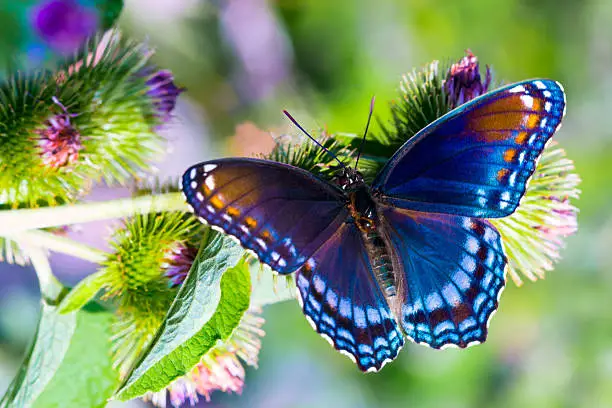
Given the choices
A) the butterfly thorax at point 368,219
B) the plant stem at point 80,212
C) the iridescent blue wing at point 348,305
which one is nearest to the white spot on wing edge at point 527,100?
the butterfly thorax at point 368,219

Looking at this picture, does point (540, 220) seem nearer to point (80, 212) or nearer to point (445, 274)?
point (445, 274)

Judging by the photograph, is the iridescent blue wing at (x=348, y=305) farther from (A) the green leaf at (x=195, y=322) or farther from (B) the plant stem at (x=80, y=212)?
(B) the plant stem at (x=80, y=212)

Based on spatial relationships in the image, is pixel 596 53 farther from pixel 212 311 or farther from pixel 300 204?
pixel 212 311

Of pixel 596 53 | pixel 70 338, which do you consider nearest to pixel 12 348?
pixel 70 338

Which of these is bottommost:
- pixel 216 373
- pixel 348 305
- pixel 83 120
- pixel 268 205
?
pixel 216 373

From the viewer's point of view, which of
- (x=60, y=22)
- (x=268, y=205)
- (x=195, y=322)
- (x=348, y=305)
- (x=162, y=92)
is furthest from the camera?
(x=60, y=22)

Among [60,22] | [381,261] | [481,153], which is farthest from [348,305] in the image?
[60,22]

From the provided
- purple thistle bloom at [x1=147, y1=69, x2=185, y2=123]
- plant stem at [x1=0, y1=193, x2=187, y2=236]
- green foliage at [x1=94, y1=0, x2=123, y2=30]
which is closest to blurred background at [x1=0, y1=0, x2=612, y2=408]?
purple thistle bloom at [x1=147, y1=69, x2=185, y2=123]
